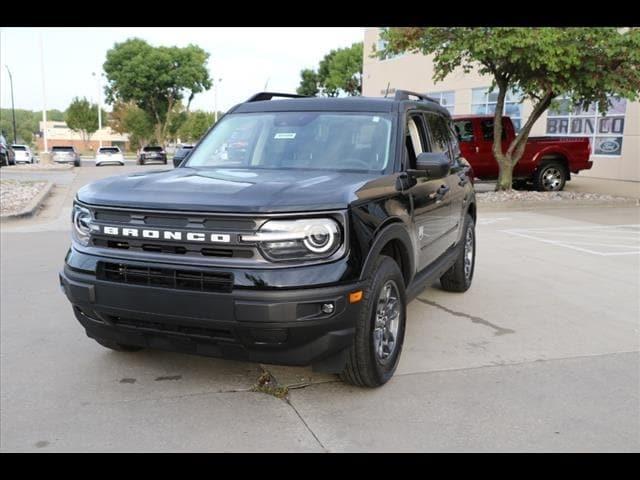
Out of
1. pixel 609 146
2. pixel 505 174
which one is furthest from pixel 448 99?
pixel 505 174

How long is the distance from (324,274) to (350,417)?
2.92 ft

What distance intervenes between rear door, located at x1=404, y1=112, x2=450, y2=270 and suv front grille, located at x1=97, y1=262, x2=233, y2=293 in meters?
1.67

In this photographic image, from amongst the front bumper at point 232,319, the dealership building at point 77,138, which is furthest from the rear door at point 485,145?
the dealership building at point 77,138

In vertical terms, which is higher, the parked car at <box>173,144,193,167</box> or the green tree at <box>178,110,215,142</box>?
the green tree at <box>178,110,215,142</box>

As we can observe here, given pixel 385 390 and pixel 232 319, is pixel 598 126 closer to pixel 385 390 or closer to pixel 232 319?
pixel 385 390

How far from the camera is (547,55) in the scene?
12.0 m

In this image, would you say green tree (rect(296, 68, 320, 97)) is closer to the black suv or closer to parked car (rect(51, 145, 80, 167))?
parked car (rect(51, 145, 80, 167))

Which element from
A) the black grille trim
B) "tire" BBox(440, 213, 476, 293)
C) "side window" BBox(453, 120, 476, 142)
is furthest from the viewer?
"side window" BBox(453, 120, 476, 142)

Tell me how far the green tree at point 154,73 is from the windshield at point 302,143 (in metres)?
48.8

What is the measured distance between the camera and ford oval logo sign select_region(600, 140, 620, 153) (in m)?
20.9

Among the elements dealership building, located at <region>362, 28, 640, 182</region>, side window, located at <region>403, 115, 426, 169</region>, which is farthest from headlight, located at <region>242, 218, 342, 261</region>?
dealership building, located at <region>362, 28, 640, 182</region>

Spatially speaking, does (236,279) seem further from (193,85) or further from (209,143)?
(193,85)

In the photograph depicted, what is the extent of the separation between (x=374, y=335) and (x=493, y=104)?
78.6 ft

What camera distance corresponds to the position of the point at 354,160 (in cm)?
434
